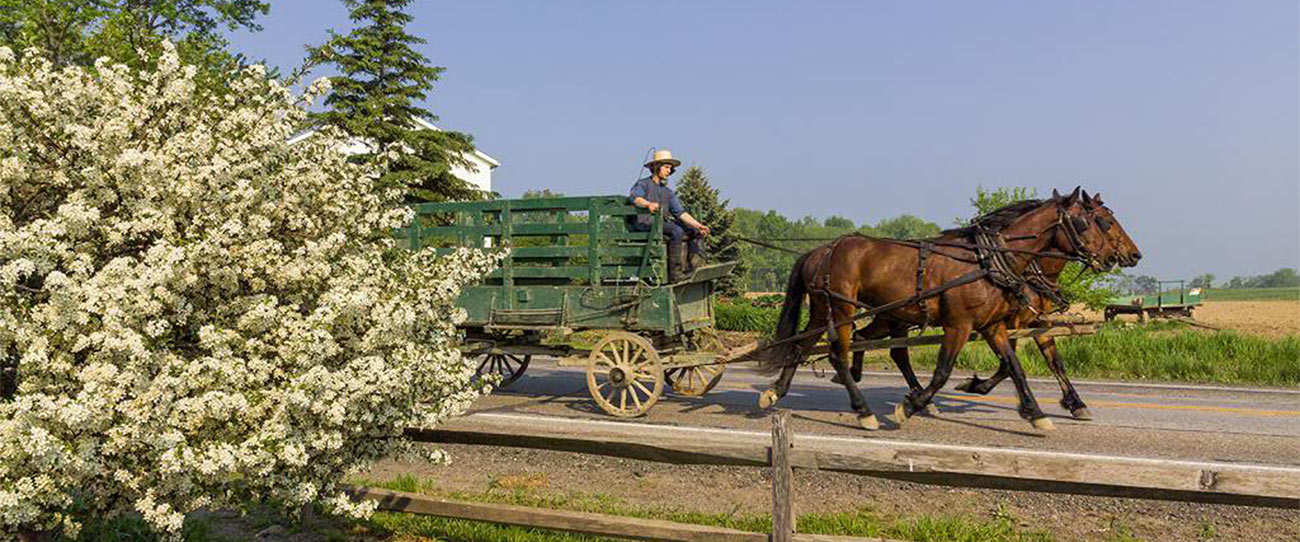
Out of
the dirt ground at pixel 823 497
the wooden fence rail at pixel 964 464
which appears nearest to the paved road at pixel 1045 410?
the dirt ground at pixel 823 497

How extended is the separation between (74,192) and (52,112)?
0.59 meters

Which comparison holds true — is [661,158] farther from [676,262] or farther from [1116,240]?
[1116,240]

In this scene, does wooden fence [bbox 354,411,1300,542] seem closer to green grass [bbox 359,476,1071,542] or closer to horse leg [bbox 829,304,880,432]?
green grass [bbox 359,476,1071,542]

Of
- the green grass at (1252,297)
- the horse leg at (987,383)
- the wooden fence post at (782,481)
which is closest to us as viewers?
the wooden fence post at (782,481)

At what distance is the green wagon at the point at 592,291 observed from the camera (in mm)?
10148

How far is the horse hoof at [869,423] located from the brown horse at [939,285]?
0.04 feet

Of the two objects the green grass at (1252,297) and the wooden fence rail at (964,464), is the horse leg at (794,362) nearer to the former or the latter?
the wooden fence rail at (964,464)

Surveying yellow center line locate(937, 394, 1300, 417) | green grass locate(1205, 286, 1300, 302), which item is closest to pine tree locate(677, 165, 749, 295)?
yellow center line locate(937, 394, 1300, 417)

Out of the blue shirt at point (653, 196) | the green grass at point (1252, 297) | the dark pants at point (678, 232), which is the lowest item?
the green grass at point (1252, 297)

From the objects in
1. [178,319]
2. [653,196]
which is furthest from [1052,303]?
[178,319]

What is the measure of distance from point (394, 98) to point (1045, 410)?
77.0ft

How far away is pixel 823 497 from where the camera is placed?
7043mm

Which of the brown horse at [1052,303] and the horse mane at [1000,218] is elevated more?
the horse mane at [1000,218]

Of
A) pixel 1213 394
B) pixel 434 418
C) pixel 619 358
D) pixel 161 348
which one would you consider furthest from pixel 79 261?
pixel 1213 394
